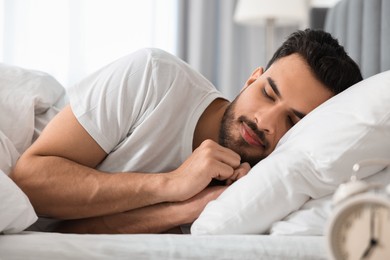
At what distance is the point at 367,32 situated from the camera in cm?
198

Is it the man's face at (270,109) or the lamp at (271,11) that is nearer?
the man's face at (270,109)

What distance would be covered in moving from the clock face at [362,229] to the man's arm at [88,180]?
22.7 inches

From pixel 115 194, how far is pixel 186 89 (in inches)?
13.1

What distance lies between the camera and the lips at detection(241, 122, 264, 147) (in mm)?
1358

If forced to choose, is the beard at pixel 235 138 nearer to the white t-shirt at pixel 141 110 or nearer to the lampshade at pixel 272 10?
the white t-shirt at pixel 141 110

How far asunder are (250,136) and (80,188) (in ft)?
1.33

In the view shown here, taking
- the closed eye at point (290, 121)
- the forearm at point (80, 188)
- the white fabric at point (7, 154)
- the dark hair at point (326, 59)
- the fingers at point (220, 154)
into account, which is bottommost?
the forearm at point (80, 188)

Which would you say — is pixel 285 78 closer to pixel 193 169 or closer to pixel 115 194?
pixel 193 169

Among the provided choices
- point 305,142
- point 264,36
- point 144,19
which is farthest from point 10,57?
point 305,142

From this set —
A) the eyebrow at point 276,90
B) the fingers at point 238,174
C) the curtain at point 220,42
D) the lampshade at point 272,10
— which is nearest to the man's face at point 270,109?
the eyebrow at point 276,90

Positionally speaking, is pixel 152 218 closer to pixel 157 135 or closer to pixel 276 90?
pixel 157 135

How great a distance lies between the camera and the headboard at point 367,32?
1.85 m

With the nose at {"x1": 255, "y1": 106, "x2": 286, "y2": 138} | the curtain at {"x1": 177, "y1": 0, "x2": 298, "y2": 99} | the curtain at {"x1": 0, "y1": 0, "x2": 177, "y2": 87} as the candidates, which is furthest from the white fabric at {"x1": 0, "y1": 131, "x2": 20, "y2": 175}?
the curtain at {"x1": 177, "y1": 0, "x2": 298, "y2": 99}

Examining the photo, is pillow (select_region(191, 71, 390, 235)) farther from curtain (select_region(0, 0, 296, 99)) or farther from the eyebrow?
curtain (select_region(0, 0, 296, 99))
